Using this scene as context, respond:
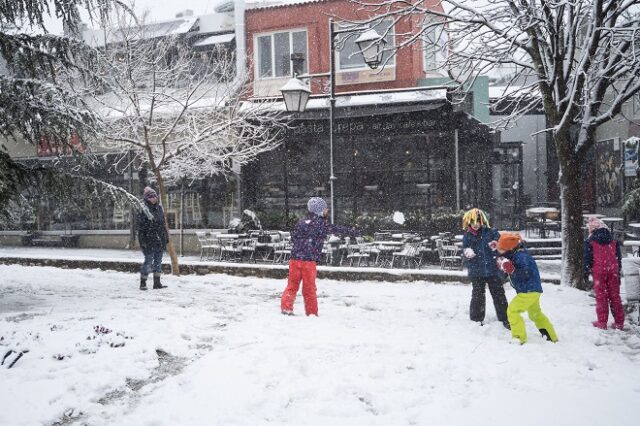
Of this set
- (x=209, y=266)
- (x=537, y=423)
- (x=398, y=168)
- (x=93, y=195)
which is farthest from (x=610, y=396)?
(x=398, y=168)

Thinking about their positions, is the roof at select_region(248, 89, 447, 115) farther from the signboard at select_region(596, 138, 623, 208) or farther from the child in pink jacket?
the signboard at select_region(596, 138, 623, 208)

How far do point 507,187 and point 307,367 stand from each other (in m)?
21.9

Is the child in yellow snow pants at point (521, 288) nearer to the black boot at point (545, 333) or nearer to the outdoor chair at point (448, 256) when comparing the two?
the black boot at point (545, 333)

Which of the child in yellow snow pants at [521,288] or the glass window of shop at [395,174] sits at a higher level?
the glass window of shop at [395,174]

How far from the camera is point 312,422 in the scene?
11.5 feet

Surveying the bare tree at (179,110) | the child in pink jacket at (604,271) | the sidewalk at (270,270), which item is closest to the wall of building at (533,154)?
the sidewalk at (270,270)

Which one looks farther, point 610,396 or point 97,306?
point 97,306

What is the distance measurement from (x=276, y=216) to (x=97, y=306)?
882 cm

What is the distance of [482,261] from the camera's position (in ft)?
19.9

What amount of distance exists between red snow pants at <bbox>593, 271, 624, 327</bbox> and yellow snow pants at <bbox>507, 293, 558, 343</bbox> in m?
1.03

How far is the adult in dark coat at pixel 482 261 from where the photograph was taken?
6031mm

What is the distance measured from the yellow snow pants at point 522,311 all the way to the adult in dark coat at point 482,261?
0.64 meters

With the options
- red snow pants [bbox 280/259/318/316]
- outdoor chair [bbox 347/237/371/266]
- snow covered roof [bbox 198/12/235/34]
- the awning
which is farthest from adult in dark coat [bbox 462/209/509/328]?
snow covered roof [bbox 198/12/235/34]

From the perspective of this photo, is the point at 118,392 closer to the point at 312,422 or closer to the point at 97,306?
the point at 312,422
